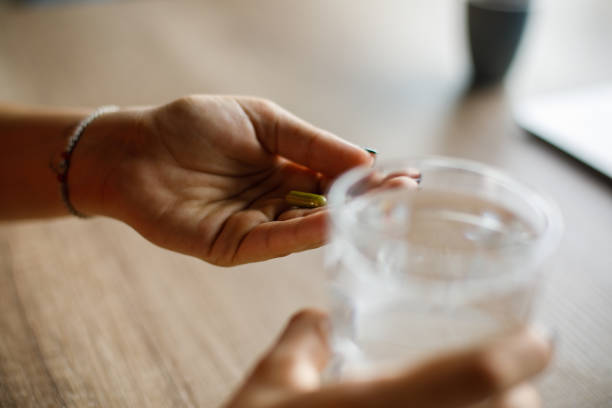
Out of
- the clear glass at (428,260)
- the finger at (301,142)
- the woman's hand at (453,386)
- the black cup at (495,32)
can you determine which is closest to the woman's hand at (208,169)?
the finger at (301,142)

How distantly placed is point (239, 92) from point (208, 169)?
0.45 meters

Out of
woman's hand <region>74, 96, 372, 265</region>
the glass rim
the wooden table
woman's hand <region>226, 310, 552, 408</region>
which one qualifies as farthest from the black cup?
woman's hand <region>226, 310, 552, 408</region>

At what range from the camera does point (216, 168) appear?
586mm

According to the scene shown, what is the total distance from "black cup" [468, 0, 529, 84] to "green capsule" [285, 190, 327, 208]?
608 mm

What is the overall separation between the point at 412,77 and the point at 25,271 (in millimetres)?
740

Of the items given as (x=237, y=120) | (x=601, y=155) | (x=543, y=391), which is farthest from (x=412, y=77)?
(x=543, y=391)

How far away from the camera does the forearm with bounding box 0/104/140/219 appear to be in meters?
0.63

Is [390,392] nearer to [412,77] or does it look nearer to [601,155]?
[601,155]

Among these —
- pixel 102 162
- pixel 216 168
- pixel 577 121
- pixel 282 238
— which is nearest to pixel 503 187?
pixel 282 238

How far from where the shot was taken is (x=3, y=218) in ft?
2.25

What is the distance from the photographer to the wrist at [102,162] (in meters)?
0.60

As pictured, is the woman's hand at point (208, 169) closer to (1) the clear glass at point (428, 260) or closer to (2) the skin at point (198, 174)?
(2) the skin at point (198, 174)

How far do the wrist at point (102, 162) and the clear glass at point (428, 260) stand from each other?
0.29m

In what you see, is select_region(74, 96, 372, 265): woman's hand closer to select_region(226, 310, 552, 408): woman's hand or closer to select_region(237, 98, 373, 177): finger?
select_region(237, 98, 373, 177): finger
